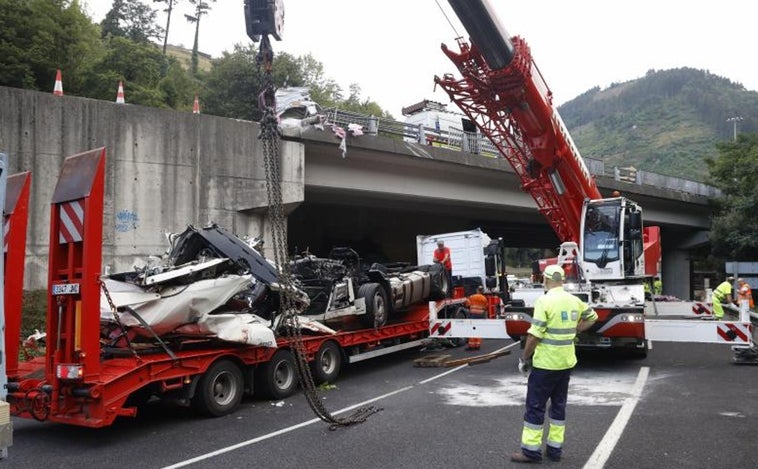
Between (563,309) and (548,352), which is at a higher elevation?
(563,309)

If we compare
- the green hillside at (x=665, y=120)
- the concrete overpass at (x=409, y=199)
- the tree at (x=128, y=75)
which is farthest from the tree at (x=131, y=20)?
the green hillside at (x=665, y=120)

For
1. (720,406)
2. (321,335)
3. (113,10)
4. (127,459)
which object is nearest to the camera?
(127,459)

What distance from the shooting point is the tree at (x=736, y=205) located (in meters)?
31.1

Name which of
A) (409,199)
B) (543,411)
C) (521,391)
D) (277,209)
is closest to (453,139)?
(409,199)

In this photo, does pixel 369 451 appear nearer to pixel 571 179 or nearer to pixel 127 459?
pixel 127 459

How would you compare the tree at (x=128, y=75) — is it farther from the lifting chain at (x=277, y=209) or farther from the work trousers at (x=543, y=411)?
the work trousers at (x=543, y=411)

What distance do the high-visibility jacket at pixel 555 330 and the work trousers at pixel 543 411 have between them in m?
0.09

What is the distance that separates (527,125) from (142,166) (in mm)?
8632

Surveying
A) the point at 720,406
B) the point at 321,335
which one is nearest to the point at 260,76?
the point at 321,335

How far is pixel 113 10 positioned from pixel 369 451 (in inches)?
1857

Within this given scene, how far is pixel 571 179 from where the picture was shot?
43.7 feet

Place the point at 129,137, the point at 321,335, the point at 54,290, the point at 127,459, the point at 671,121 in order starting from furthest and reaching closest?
the point at 671,121 < the point at 129,137 < the point at 321,335 < the point at 54,290 < the point at 127,459

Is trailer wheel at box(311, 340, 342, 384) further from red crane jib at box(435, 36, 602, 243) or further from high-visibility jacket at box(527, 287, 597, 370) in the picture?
red crane jib at box(435, 36, 602, 243)

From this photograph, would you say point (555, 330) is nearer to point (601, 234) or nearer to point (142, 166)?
point (601, 234)
